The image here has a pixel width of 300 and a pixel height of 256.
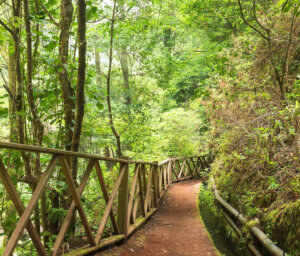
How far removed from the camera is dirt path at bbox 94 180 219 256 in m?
3.84

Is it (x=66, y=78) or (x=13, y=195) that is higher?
(x=66, y=78)

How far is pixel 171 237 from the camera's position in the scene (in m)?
4.82

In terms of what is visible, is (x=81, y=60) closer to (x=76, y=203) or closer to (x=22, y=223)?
(x=76, y=203)

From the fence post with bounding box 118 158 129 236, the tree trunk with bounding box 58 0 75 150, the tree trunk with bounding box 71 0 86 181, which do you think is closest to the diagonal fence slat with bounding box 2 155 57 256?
the tree trunk with bounding box 71 0 86 181

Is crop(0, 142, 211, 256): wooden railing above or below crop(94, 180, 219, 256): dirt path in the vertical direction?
above

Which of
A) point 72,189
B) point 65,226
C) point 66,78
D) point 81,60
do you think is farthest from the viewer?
point 66,78

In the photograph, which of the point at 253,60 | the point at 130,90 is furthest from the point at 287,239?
the point at 130,90

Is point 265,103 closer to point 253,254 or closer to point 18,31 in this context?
point 253,254

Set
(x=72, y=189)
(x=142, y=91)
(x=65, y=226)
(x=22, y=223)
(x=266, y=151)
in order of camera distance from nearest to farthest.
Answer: (x=22, y=223) < (x=65, y=226) < (x=72, y=189) < (x=266, y=151) < (x=142, y=91)

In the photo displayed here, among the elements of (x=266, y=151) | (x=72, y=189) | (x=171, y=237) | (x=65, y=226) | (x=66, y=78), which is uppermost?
(x=66, y=78)

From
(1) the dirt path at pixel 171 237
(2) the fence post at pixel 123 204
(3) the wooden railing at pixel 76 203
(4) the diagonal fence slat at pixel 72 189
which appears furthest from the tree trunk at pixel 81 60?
(1) the dirt path at pixel 171 237

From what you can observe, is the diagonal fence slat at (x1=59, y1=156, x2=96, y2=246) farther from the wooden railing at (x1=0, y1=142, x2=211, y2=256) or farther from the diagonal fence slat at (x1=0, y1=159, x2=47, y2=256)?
the diagonal fence slat at (x1=0, y1=159, x2=47, y2=256)

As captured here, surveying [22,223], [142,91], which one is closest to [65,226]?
[22,223]

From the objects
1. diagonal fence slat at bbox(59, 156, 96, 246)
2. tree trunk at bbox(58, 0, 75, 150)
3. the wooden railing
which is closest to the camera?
the wooden railing
